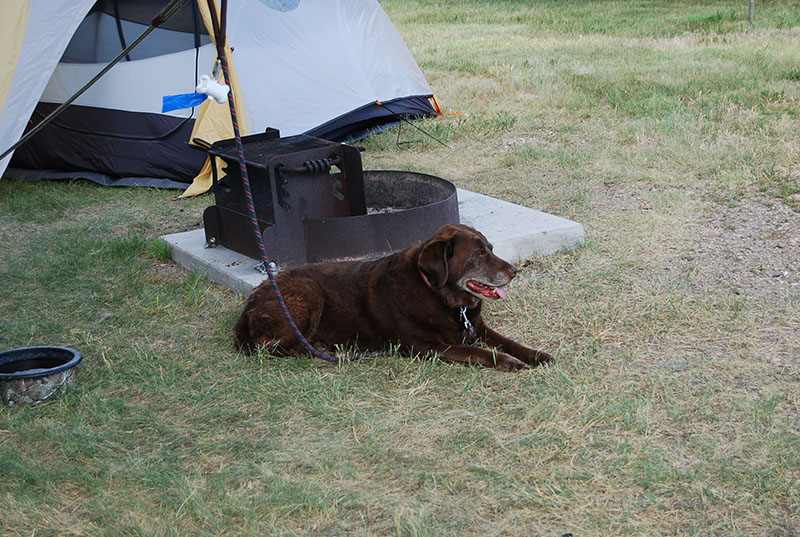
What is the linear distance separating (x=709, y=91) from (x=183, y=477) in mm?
7965

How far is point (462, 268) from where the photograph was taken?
141 inches

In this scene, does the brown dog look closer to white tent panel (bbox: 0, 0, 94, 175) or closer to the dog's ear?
the dog's ear

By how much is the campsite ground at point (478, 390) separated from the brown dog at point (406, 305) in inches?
4.3

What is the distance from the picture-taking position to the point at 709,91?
9.09m

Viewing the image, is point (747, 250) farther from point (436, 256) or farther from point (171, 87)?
point (171, 87)

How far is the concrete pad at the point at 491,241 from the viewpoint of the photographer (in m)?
4.79

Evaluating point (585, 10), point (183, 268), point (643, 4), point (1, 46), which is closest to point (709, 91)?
point (183, 268)

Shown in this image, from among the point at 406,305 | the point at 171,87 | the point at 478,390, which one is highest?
the point at 171,87

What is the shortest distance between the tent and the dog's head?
3.60 metres

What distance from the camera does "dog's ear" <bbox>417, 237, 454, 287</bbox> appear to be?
3578 mm

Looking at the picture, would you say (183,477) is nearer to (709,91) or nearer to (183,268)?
(183,268)

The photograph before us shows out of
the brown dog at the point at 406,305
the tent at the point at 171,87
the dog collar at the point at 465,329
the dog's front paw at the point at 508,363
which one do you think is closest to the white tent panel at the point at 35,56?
the tent at the point at 171,87

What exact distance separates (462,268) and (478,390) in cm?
53

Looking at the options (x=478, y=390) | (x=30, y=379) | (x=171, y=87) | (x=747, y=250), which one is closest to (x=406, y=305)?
(x=478, y=390)
